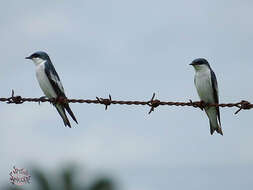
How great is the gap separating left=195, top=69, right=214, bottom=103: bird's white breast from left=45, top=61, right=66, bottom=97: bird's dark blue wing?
1944 mm

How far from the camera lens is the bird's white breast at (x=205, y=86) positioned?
291 inches

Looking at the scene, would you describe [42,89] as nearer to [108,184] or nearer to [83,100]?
[83,100]

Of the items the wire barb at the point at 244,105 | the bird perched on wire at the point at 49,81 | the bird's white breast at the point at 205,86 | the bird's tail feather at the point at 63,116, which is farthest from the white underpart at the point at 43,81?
the wire barb at the point at 244,105

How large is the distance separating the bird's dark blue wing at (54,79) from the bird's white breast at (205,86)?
1.94 metres

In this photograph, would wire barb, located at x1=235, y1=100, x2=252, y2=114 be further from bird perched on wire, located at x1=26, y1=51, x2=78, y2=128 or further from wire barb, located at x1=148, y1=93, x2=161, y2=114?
bird perched on wire, located at x1=26, y1=51, x2=78, y2=128

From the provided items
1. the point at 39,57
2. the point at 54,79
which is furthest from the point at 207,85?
the point at 39,57

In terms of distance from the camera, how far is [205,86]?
7406 millimetres

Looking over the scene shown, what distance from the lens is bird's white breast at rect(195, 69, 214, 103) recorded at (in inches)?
291

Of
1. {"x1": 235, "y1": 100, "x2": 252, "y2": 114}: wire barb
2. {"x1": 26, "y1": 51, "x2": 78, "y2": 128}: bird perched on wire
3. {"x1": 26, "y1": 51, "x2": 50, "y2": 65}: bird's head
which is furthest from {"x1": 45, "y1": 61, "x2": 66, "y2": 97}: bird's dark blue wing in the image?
{"x1": 235, "y1": 100, "x2": 252, "y2": 114}: wire barb

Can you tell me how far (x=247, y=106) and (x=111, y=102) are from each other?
1.18 metres

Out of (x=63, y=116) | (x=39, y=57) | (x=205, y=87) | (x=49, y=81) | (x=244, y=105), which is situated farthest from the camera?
(x=39, y=57)

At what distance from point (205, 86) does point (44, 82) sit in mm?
2263

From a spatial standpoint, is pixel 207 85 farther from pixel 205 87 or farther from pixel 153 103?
pixel 153 103

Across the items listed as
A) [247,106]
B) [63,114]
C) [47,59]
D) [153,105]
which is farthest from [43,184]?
[47,59]
